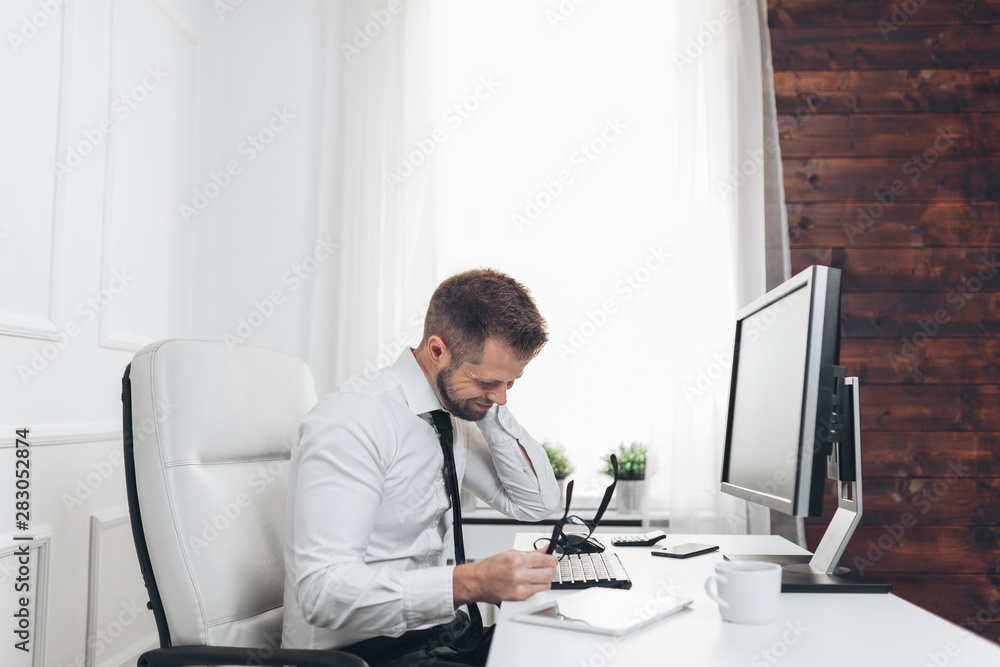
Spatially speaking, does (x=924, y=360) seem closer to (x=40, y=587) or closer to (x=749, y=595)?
(x=749, y=595)

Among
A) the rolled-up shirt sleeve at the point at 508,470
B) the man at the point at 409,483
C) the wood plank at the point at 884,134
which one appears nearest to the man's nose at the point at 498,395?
the man at the point at 409,483

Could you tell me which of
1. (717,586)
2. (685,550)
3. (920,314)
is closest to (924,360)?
(920,314)

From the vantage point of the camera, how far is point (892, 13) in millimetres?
2545

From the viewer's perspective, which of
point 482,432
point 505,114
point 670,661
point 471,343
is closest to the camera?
point 670,661

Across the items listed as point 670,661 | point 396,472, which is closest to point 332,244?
point 396,472

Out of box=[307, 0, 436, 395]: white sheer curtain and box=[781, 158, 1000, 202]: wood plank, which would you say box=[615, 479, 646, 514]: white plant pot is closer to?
box=[307, 0, 436, 395]: white sheer curtain

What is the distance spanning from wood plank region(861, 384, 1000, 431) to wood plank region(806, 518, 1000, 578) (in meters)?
0.32

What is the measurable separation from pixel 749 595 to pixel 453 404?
61 cm

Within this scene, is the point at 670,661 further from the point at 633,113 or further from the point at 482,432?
the point at 633,113

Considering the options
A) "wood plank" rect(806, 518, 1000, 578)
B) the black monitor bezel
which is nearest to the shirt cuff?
the black monitor bezel

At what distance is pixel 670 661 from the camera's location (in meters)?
0.82

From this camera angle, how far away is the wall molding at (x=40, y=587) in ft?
5.21

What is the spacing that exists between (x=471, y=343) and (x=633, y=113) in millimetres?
1570

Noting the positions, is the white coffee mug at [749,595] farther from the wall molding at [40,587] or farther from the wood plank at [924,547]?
the wood plank at [924,547]
